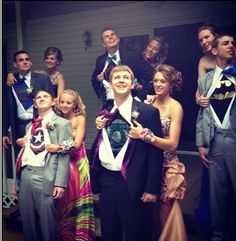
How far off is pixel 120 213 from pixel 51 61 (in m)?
1.18

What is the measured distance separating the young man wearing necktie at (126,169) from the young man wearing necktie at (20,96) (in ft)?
1.98

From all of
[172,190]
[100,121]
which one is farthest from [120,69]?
[172,190]

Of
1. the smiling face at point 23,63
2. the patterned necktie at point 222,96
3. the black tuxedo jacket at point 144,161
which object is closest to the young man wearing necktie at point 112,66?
the black tuxedo jacket at point 144,161

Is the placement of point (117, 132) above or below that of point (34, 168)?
above

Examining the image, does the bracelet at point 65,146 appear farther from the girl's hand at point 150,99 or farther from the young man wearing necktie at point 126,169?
the girl's hand at point 150,99

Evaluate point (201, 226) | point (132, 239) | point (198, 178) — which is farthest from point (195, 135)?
point (132, 239)

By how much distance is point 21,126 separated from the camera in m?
2.19

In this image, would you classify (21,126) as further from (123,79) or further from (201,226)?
(201,226)

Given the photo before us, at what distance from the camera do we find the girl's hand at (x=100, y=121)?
77.4 inches

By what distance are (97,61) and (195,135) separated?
0.85m

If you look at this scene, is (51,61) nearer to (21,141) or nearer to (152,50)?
(21,141)

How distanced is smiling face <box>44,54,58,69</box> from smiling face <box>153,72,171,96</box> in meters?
0.78

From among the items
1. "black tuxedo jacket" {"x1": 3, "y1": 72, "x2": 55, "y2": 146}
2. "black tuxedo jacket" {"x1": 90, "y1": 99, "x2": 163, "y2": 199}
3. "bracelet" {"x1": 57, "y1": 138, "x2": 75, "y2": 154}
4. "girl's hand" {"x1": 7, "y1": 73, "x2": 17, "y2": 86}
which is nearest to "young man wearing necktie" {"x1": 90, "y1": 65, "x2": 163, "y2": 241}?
"black tuxedo jacket" {"x1": 90, "y1": 99, "x2": 163, "y2": 199}

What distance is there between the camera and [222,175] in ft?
5.86
